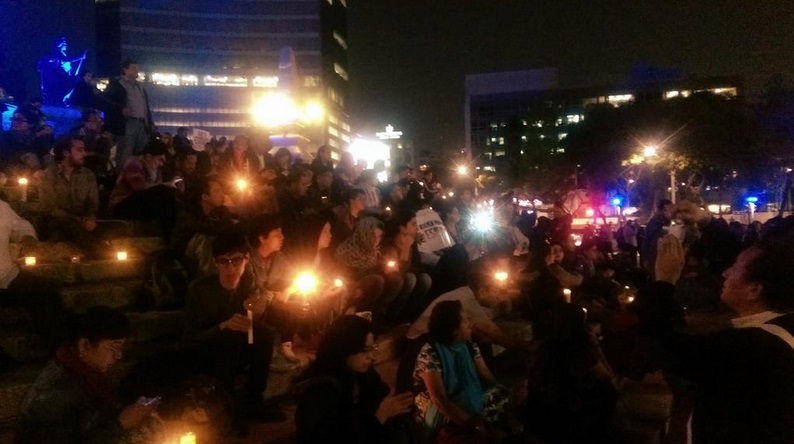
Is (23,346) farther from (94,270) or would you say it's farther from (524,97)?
(524,97)

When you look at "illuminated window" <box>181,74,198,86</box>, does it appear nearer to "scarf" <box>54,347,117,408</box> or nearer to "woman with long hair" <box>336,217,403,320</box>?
"woman with long hair" <box>336,217,403,320</box>

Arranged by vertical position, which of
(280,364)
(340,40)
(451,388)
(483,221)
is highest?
(340,40)

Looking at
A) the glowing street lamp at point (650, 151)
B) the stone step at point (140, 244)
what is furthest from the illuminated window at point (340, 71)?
the stone step at point (140, 244)

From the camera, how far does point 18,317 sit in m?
5.71

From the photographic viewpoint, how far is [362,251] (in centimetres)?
721

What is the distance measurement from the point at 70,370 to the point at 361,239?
13.3 ft

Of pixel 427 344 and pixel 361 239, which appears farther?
pixel 361 239

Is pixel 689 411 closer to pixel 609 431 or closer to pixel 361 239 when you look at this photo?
pixel 609 431

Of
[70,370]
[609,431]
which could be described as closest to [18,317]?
[70,370]

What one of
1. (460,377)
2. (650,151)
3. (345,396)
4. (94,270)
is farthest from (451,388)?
(650,151)

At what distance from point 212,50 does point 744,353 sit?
102003mm

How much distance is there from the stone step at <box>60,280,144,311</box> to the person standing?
16.0ft

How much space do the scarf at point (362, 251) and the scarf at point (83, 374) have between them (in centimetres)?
379

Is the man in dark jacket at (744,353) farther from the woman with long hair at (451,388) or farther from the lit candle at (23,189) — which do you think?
the lit candle at (23,189)
